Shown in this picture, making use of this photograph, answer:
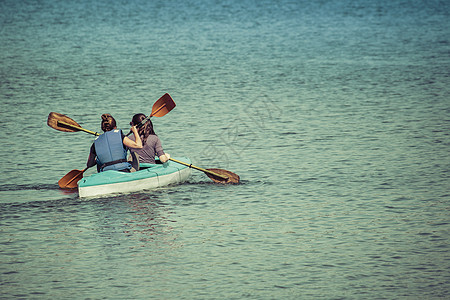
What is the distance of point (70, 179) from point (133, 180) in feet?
3.83

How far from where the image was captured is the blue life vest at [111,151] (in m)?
11.2

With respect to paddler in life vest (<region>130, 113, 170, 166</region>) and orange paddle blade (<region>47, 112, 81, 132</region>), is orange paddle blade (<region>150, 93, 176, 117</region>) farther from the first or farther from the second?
orange paddle blade (<region>47, 112, 81, 132</region>)

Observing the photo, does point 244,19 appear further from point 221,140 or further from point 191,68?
point 221,140

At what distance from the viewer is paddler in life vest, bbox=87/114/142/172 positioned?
36.7 feet

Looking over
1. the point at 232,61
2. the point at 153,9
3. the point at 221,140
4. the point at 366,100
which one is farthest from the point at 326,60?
the point at 153,9

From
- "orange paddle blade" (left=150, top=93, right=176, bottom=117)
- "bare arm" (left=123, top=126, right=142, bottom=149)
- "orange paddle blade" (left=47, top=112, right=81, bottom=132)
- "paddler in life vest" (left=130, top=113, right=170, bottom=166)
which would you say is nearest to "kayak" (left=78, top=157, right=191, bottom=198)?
"paddler in life vest" (left=130, top=113, right=170, bottom=166)

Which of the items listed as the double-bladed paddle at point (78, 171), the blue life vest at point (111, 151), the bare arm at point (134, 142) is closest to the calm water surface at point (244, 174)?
the double-bladed paddle at point (78, 171)

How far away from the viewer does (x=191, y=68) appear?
25.8 metres

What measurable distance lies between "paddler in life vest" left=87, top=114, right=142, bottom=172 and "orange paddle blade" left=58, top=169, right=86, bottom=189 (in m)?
0.54

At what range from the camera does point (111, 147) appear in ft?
36.7

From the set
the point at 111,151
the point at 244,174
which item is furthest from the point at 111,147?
the point at 244,174

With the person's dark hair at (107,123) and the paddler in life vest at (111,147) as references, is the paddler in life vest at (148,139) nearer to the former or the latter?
the paddler in life vest at (111,147)

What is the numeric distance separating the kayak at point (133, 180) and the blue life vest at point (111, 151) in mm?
140

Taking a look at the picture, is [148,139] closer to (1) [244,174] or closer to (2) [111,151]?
(2) [111,151]
